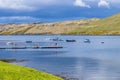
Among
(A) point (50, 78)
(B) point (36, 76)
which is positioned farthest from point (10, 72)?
(A) point (50, 78)

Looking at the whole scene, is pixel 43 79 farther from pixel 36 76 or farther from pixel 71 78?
pixel 71 78

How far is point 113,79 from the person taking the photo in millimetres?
64625

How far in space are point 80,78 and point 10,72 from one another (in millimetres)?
22231

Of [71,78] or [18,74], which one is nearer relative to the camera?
[18,74]

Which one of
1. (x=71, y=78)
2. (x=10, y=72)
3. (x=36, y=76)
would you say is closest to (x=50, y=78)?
(x=36, y=76)

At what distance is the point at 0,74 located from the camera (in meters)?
43.6

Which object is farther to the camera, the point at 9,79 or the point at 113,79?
the point at 113,79

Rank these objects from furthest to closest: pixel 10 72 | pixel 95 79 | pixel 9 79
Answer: pixel 95 79, pixel 10 72, pixel 9 79

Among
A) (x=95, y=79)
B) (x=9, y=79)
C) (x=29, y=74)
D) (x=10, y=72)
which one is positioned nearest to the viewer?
(x=9, y=79)

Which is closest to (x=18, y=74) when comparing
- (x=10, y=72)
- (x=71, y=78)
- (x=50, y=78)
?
(x=10, y=72)

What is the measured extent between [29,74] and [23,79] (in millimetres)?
4394

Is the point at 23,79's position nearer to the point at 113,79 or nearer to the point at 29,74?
the point at 29,74

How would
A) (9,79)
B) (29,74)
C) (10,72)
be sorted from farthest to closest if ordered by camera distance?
(29,74)
(10,72)
(9,79)

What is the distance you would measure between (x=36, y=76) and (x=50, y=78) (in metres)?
3.51
